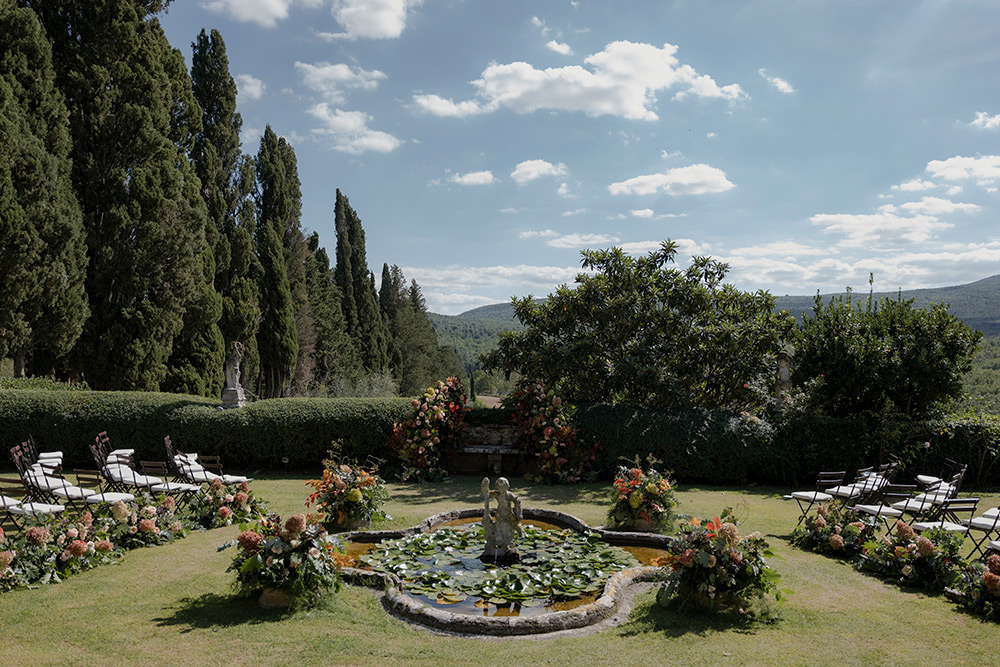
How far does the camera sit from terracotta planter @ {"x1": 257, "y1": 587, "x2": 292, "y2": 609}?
4.87 m

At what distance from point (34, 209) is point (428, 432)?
10.5m

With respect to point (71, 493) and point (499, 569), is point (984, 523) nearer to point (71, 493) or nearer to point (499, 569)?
point (499, 569)

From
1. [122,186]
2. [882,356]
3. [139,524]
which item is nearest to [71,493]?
[139,524]

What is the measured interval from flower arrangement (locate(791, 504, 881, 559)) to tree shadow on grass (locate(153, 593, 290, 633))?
17.9ft

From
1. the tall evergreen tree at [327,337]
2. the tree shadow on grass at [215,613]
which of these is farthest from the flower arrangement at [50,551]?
the tall evergreen tree at [327,337]

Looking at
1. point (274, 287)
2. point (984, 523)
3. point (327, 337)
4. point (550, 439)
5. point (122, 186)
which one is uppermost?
point (122, 186)

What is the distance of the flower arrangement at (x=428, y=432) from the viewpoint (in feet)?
36.7

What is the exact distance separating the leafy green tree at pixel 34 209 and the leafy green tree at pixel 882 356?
649 inches

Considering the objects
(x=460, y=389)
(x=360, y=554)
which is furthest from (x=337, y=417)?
(x=360, y=554)

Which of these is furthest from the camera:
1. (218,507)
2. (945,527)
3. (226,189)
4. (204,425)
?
(226,189)

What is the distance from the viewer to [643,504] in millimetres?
7379

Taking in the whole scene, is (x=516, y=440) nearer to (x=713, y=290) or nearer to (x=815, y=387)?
(x=713, y=290)

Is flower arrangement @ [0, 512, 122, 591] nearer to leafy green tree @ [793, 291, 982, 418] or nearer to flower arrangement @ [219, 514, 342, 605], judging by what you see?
flower arrangement @ [219, 514, 342, 605]

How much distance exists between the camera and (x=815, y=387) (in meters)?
12.1
